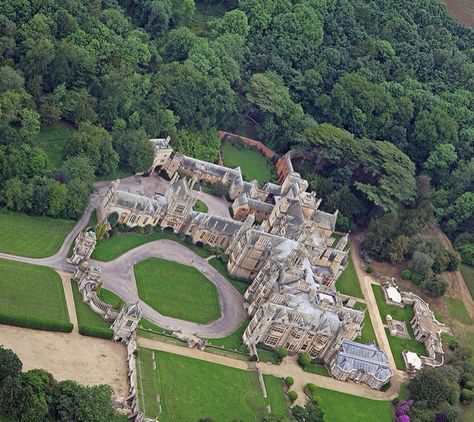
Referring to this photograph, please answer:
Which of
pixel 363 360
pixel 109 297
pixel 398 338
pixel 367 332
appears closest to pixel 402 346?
pixel 398 338

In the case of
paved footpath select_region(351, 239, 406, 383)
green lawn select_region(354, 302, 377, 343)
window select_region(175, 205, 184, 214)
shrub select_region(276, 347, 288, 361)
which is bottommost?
shrub select_region(276, 347, 288, 361)

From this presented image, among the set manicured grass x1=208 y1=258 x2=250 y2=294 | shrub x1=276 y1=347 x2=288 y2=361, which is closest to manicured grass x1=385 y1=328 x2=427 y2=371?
shrub x1=276 y1=347 x2=288 y2=361

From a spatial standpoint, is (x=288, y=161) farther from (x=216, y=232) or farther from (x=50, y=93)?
(x=50, y=93)

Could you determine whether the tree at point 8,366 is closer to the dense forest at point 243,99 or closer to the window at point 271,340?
the dense forest at point 243,99

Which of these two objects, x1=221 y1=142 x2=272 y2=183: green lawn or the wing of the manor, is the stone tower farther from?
x1=221 y1=142 x2=272 y2=183: green lawn

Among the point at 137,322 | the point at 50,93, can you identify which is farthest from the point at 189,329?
the point at 50,93

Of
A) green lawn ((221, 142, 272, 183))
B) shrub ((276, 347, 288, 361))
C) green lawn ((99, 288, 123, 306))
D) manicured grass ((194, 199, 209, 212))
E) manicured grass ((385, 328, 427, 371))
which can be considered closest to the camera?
green lawn ((99, 288, 123, 306))

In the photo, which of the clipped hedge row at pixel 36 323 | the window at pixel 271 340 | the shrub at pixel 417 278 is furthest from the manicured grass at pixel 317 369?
the clipped hedge row at pixel 36 323
